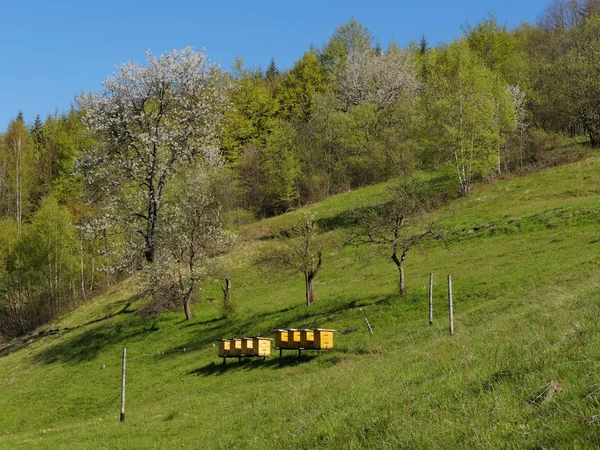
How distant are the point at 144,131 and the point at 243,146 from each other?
46.5m

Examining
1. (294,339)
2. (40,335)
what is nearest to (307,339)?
(294,339)

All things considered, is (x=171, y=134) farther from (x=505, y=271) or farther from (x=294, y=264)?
(x=505, y=271)

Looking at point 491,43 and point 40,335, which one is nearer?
point 40,335

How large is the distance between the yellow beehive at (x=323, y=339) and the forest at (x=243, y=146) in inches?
587

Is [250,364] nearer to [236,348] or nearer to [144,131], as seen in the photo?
Answer: [236,348]

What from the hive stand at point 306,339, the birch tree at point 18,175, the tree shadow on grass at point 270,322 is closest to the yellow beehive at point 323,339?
the hive stand at point 306,339

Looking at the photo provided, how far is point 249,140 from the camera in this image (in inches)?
3620

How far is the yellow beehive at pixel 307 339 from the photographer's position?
26141 millimetres

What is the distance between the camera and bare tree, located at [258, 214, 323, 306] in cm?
3659

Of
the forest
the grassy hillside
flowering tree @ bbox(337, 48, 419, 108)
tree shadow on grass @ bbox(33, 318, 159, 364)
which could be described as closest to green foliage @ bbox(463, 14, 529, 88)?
the forest

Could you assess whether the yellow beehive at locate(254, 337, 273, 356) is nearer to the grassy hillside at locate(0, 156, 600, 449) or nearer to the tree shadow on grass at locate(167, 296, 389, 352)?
the grassy hillside at locate(0, 156, 600, 449)

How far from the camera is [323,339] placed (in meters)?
26.0

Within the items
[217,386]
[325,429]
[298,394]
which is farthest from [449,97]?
[325,429]

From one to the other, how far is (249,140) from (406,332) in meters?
70.2
